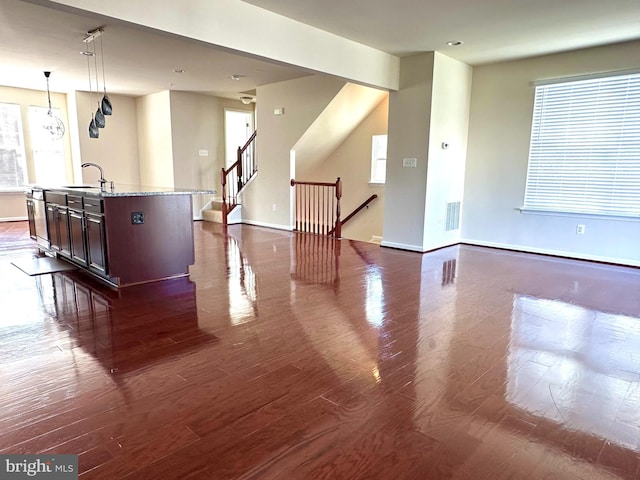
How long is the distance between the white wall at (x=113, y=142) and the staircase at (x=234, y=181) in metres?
2.26

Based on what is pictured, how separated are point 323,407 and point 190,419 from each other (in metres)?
0.65

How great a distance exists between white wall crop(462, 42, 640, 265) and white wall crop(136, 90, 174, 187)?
618 cm

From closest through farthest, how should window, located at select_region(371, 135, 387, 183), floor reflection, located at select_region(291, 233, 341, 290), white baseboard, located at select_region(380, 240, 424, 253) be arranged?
floor reflection, located at select_region(291, 233, 341, 290), white baseboard, located at select_region(380, 240, 424, 253), window, located at select_region(371, 135, 387, 183)

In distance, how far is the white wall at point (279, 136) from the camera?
7.10m

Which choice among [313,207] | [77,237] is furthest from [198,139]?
[77,237]

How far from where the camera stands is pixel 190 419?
1.93 meters

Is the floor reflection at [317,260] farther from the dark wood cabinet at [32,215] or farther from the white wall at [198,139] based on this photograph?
the dark wood cabinet at [32,215]

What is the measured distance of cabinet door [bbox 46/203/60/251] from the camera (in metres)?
4.96

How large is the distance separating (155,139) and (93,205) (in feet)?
18.6

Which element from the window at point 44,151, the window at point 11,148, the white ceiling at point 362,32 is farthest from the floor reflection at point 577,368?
the window at point 11,148

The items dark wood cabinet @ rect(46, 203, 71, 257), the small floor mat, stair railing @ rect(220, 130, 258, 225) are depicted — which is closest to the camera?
the small floor mat

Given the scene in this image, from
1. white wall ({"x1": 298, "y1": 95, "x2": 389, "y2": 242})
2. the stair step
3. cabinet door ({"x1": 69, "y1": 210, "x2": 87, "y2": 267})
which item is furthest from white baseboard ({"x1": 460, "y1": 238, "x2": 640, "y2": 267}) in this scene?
cabinet door ({"x1": 69, "y1": 210, "x2": 87, "y2": 267})

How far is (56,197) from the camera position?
4.84 m

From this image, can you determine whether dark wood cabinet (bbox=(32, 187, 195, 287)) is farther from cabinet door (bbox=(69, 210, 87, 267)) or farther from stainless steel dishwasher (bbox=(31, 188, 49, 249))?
stainless steel dishwasher (bbox=(31, 188, 49, 249))
